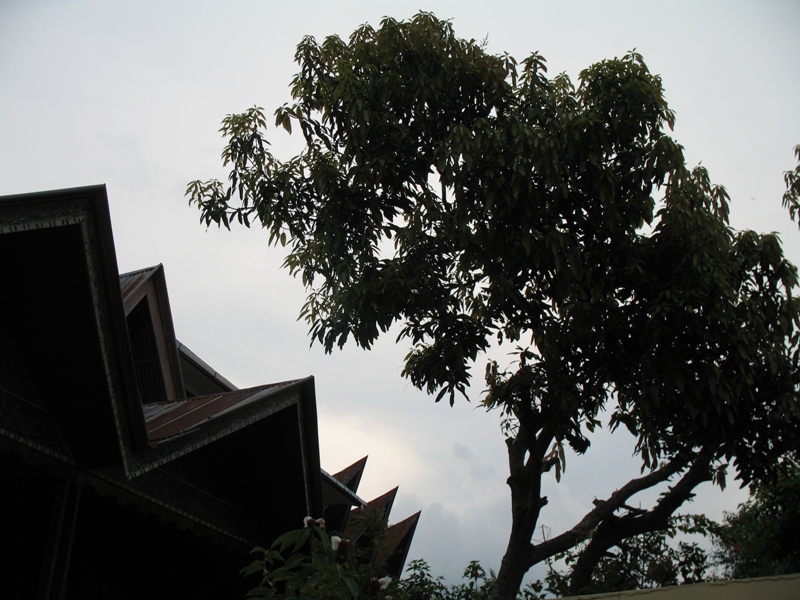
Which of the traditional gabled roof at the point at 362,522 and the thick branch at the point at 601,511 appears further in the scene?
the traditional gabled roof at the point at 362,522

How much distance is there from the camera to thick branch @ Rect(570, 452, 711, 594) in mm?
10883

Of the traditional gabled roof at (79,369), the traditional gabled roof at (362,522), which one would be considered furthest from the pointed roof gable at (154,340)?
the traditional gabled roof at (362,522)

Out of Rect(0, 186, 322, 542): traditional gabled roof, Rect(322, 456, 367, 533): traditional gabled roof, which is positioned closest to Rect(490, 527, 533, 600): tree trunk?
Rect(322, 456, 367, 533): traditional gabled roof

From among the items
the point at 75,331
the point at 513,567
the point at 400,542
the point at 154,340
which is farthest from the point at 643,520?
the point at 400,542

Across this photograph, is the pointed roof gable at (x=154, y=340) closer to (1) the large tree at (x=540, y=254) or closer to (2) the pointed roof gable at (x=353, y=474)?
(1) the large tree at (x=540, y=254)

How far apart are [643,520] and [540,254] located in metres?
4.80

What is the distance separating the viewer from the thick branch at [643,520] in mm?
10883

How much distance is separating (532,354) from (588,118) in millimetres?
3687

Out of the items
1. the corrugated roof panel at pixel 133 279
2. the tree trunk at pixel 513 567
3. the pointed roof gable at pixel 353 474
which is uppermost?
the corrugated roof panel at pixel 133 279

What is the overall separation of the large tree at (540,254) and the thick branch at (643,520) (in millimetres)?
33

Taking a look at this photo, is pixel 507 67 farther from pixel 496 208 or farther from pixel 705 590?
pixel 705 590

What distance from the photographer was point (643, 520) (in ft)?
35.8

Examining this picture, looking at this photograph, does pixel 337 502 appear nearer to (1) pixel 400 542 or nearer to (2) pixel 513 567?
(2) pixel 513 567

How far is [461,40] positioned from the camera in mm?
10328
